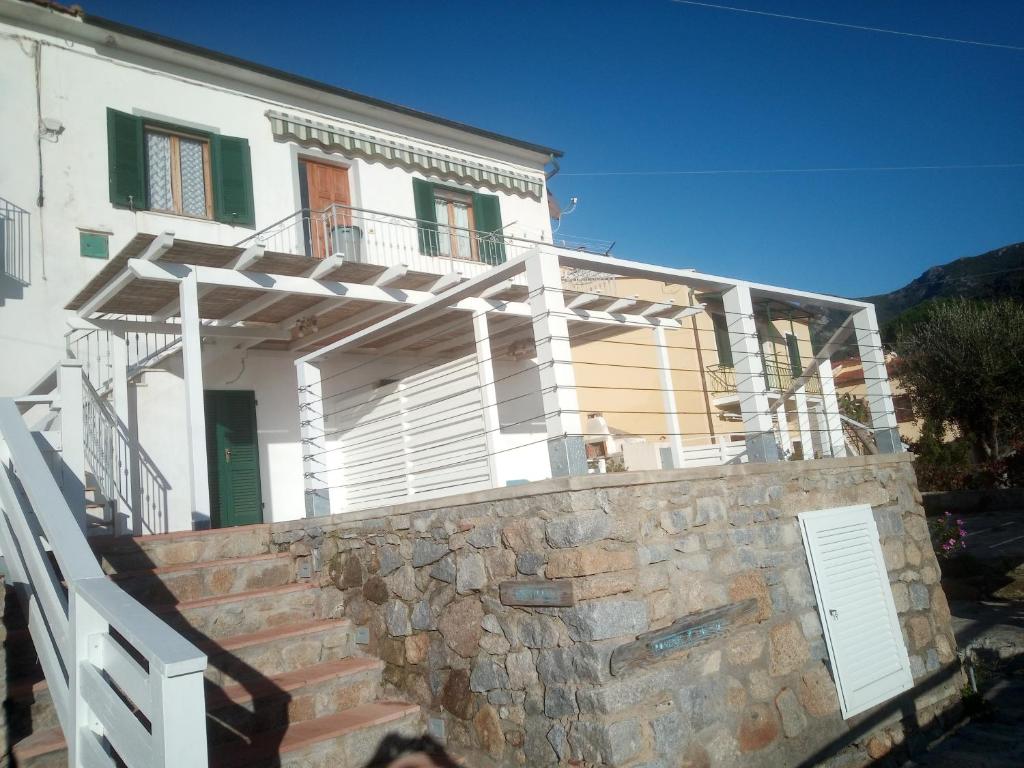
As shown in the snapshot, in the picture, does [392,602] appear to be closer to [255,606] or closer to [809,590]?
[255,606]

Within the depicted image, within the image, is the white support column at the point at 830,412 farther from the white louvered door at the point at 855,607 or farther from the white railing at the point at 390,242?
the white railing at the point at 390,242

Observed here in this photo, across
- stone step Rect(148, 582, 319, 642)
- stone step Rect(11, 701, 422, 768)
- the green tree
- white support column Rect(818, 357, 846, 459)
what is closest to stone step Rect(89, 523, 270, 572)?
stone step Rect(148, 582, 319, 642)

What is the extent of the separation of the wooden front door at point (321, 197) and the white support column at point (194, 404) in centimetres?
349

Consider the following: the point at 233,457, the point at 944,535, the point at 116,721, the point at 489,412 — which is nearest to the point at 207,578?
the point at 489,412

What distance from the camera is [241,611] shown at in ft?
15.5

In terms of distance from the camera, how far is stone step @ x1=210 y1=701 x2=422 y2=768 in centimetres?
363

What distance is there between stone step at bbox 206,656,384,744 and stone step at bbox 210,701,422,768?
0.20 feet

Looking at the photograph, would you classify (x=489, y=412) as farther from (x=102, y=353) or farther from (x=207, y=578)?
(x=102, y=353)

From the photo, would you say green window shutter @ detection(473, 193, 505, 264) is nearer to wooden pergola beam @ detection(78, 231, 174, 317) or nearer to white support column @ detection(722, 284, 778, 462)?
wooden pergola beam @ detection(78, 231, 174, 317)

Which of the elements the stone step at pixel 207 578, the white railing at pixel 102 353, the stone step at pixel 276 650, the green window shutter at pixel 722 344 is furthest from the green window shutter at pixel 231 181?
the green window shutter at pixel 722 344

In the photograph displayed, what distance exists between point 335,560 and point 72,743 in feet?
8.45

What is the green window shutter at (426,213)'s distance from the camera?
10859 millimetres

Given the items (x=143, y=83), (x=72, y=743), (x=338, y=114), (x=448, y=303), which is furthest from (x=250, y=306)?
(x=72, y=743)

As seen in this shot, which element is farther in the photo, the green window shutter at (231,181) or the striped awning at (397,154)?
the striped awning at (397,154)
